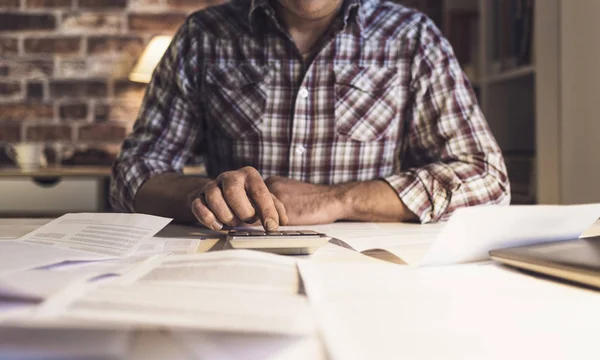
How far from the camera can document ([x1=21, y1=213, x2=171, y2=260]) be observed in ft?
1.90

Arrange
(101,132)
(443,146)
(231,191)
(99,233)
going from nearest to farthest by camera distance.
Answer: (99,233) < (231,191) < (443,146) < (101,132)

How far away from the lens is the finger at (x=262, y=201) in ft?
2.23

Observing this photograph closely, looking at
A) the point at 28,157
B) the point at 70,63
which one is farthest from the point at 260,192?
the point at 70,63

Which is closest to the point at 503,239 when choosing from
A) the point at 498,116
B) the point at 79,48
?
the point at 498,116

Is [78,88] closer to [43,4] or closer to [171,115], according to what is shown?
[43,4]

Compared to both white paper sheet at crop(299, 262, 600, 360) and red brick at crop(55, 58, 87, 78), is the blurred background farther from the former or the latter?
white paper sheet at crop(299, 262, 600, 360)

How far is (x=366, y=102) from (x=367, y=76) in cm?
6

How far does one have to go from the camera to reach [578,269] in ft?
1.48

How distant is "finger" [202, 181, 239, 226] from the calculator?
0.13 metres

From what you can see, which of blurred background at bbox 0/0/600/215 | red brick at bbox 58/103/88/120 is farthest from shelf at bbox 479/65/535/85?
red brick at bbox 58/103/88/120

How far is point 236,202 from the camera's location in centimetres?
73

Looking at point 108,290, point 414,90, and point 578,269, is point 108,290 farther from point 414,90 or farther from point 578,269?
point 414,90

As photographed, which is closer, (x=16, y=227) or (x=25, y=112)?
(x=16, y=227)

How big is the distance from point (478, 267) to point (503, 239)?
58mm
